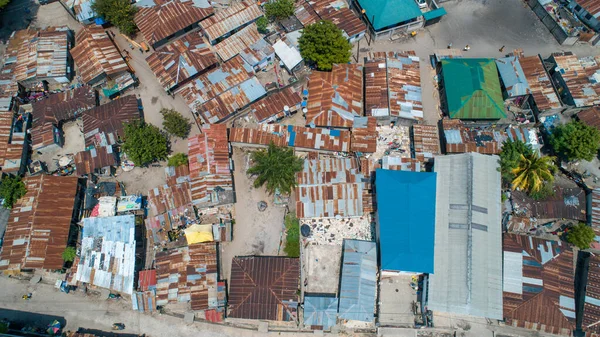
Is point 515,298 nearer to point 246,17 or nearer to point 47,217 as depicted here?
point 246,17

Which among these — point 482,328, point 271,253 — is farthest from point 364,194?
point 482,328

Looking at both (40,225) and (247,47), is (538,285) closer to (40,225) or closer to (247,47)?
(247,47)

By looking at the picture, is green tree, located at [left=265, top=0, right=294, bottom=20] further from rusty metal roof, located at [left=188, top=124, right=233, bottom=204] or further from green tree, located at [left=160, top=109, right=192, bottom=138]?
green tree, located at [left=160, top=109, right=192, bottom=138]

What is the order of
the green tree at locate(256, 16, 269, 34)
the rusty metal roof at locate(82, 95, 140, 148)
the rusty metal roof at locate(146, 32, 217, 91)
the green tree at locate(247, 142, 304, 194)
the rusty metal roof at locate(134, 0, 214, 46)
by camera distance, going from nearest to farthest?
the green tree at locate(247, 142, 304, 194) < the rusty metal roof at locate(82, 95, 140, 148) < the rusty metal roof at locate(146, 32, 217, 91) < the rusty metal roof at locate(134, 0, 214, 46) < the green tree at locate(256, 16, 269, 34)

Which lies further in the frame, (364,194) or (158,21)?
(158,21)

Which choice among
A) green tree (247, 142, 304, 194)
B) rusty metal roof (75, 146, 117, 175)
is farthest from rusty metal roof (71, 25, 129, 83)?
green tree (247, 142, 304, 194)

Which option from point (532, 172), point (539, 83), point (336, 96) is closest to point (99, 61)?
point (336, 96)
